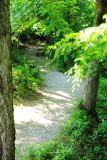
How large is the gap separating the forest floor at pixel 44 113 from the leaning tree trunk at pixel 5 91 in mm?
2648

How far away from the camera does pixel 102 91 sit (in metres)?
9.94

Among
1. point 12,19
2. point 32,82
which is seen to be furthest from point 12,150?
point 32,82

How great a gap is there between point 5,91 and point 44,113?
17.9ft

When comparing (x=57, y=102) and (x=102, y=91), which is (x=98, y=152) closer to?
(x=57, y=102)

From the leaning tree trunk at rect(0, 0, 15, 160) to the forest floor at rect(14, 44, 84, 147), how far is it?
8.69 ft

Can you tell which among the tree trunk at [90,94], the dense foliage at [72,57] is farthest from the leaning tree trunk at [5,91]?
the tree trunk at [90,94]

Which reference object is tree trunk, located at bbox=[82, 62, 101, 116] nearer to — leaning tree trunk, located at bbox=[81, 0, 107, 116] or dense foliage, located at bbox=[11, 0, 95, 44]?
leaning tree trunk, located at bbox=[81, 0, 107, 116]

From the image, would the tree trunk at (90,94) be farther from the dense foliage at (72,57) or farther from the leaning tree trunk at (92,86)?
the dense foliage at (72,57)

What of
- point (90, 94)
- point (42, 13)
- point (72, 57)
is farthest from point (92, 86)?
point (42, 13)

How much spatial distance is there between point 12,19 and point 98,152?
4.36 m

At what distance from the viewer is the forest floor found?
5566 millimetres

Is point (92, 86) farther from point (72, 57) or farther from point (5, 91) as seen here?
point (5, 91)

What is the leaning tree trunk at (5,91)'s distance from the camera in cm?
193

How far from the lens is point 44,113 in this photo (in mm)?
7426
